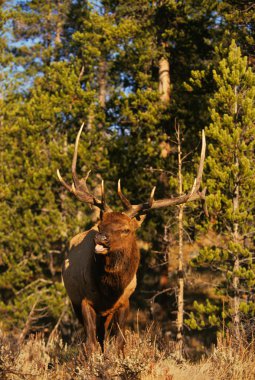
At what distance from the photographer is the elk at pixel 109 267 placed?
6.99 meters

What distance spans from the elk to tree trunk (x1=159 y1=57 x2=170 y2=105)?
26.5 feet

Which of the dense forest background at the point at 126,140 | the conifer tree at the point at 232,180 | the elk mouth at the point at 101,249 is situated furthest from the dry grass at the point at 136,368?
the dense forest background at the point at 126,140

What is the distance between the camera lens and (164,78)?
1647 centimetres

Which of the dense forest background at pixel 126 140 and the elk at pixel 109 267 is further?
the dense forest background at pixel 126 140

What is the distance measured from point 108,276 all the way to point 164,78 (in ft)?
33.7

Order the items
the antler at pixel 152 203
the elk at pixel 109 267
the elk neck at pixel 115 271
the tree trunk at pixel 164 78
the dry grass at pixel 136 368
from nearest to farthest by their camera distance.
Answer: the dry grass at pixel 136 368 < the elk at pixel 109 267 < the elk neck at pixel 115 271 < the antler at pixel 152 203 < the tree trunk at pixel 164 78

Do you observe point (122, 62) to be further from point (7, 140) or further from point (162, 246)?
point (162, 246)

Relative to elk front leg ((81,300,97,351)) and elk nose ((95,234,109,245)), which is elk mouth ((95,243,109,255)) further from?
elk front leg ((81,300,97,351))

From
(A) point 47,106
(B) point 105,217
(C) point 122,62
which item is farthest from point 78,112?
(B) point 105,217

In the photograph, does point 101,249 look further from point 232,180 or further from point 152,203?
point 232,180

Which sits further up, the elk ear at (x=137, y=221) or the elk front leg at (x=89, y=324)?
the elk ear at (x=137, y=221)

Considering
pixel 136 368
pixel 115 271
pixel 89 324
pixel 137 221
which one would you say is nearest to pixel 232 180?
pixel 137 221

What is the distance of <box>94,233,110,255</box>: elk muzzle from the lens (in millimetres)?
6699

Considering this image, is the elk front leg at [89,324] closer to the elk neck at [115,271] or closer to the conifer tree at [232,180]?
the elk neck at [115,271]
